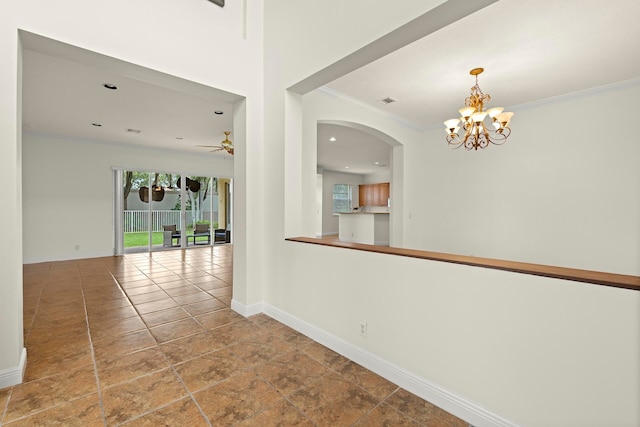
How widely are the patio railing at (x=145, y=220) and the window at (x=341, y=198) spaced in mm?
6195

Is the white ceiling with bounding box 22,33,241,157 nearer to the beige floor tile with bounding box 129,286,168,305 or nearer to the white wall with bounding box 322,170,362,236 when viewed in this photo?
the beige floor tile with bounding box 129,286,168,305

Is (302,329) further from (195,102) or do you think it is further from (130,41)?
(195,102)

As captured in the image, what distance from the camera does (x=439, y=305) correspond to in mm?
1697

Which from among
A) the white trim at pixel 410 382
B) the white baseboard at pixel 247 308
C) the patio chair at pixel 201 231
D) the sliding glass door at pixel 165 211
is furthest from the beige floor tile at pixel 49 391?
the patio chair at pixel 201 231

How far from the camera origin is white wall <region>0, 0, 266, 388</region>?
70.6 inches

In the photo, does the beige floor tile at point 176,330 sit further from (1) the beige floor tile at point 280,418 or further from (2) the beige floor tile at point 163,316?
(1) the beige floor tile at point 280,418

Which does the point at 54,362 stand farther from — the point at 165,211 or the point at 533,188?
the point at 165,211

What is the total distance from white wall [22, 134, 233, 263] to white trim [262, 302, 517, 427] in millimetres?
6708

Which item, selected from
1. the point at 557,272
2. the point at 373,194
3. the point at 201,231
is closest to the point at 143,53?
the point at 557,272

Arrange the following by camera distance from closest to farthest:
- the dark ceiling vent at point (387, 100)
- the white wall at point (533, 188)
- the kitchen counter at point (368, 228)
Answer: the white wall at point (533, 188) → the dark ceiling vent at point (387, 100) → the kitchen counter at point (368, 228)

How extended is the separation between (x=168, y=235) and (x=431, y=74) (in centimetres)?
783

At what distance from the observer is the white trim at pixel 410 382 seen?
1.52 m

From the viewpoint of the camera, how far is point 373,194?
12.0 meters

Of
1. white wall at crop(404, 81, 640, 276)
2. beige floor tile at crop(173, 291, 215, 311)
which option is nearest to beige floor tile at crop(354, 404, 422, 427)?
beige floor tile at crop(173, 291, 215, 311)
